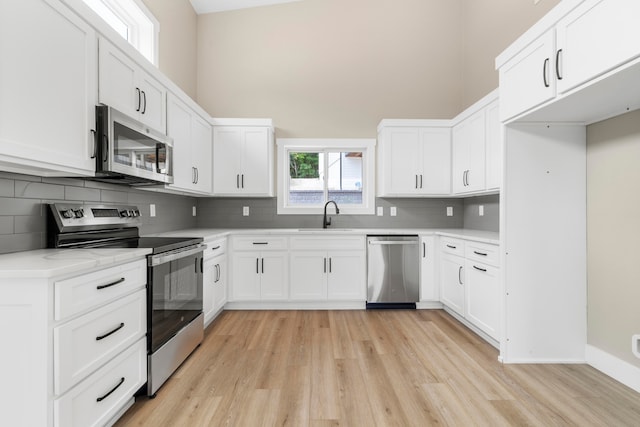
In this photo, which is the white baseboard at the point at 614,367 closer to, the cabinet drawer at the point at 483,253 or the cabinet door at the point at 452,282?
the cabinet drawer at the point at 483,253

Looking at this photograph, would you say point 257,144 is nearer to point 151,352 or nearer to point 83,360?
point 151,352

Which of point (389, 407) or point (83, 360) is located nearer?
point (83, 360)

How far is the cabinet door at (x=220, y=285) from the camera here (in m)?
3.17

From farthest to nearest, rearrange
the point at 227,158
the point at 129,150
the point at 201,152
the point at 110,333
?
1. the point at 227,158
2. the point at 201,152
3. the point at 129,150
4. the point at 110,333

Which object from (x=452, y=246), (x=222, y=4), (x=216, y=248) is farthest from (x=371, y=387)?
(x=222, y=4)

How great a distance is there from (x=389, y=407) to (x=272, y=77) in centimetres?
398

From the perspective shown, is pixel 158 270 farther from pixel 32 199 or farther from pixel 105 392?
pixel 32 199

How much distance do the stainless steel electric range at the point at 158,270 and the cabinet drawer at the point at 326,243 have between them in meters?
1.23

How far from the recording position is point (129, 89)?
6.92 ft

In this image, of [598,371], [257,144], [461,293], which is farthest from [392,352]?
[257,144]

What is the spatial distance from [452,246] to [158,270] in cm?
279

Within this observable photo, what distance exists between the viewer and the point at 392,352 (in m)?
2.48

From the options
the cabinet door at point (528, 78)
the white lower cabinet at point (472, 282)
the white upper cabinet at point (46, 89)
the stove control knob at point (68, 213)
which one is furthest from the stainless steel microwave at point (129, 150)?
the white lower cabinet at point (472, 282)

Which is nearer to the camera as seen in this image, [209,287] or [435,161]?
[209,287]
